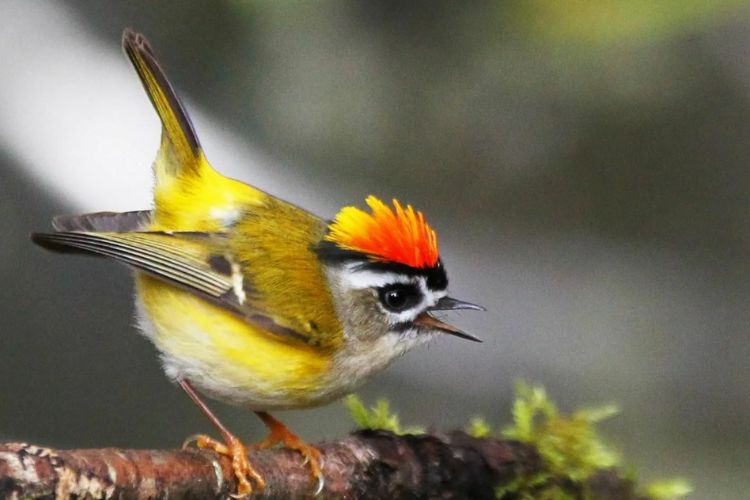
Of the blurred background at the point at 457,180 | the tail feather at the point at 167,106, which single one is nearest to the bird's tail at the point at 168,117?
the tail feather at the point at 167,106

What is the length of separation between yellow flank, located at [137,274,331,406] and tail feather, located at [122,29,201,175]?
423mm

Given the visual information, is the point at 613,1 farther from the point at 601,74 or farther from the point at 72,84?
the point at 72,84

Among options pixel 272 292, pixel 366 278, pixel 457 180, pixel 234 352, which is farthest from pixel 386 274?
pixel 457 180

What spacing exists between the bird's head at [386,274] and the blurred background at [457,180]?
1615mm

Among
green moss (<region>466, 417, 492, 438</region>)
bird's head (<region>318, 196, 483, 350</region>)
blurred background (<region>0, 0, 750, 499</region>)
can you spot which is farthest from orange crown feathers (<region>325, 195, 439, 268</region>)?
blurred background (<region>0, 0, 750, 499</region>)

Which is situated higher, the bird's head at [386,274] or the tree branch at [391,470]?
the bird's head at [386,274]

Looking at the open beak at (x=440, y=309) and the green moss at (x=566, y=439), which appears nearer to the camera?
the green moss at (x=566, y=439)

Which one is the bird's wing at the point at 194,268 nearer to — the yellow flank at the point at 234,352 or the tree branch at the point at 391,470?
the yellow flank at the point at 234,352

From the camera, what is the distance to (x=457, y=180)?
507 cm

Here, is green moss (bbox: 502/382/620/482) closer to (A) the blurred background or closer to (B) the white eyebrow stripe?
(B) the white eyebrow stripe

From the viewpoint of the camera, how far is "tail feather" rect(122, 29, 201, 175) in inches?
105

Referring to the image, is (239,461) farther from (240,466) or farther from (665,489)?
(665,489)

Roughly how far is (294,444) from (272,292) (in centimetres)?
37

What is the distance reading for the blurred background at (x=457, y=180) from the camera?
Result: 418cm
